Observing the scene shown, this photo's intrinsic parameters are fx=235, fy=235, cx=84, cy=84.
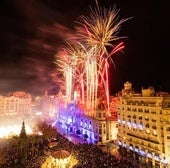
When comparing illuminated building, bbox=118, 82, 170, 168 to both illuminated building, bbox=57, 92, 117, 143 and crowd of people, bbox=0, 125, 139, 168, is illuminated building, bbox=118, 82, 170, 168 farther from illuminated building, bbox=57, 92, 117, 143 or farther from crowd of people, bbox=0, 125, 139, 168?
illuminated building, bbox=57, 92, 117, 143

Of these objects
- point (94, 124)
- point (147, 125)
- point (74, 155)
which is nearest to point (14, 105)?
point (94, 124)

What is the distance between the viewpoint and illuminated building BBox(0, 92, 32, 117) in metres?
109

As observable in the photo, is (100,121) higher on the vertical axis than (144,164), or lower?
higher

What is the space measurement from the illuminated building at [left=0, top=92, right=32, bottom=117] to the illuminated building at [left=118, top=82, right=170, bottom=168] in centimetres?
7540

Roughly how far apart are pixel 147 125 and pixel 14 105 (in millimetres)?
85036

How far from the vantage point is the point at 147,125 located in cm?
3981

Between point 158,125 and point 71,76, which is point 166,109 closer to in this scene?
point 158,125

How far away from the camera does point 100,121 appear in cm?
5200

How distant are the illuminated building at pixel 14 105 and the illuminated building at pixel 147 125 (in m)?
75.4

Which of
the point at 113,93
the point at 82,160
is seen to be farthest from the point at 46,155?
the point at 113,93

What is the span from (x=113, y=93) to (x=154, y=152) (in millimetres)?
37610

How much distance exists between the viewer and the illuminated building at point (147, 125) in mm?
36250

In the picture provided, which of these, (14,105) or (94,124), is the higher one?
(14,105)

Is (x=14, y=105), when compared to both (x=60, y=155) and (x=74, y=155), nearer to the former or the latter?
(x=74, y=155)
